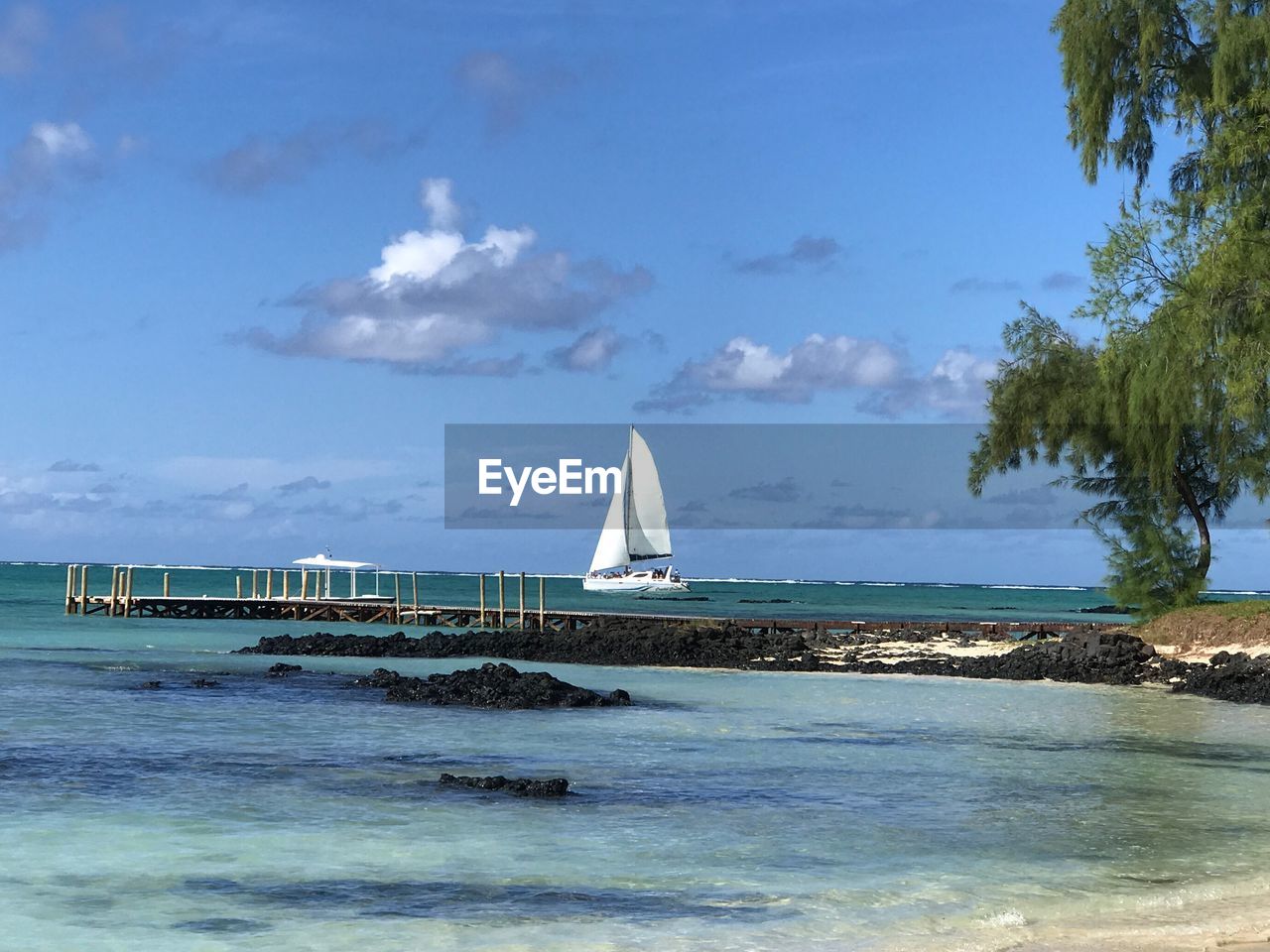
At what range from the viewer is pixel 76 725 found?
2128 centimetres

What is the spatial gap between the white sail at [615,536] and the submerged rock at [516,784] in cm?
5877

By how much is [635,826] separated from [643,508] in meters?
62.8

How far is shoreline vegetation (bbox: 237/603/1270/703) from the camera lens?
2823 cm

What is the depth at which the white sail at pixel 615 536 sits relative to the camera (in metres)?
74.8

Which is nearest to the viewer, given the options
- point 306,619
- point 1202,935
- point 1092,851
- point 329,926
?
point 1202,935

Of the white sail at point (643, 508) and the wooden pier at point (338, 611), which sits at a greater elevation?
the white sail at point (643, 508)

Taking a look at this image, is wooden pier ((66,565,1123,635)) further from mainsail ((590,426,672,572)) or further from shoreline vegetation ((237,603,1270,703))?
mainsail ((590,426,672,572))

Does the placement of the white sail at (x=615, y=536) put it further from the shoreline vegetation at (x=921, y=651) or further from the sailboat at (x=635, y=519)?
the shoreline vegetation at (x=921, y=651)

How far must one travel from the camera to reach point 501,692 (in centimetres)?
2402

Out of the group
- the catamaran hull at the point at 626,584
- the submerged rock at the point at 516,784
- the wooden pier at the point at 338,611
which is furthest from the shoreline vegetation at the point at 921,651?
the catamaran hull at the point at 626,584

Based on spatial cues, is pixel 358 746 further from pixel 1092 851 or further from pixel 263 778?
pixel 1092 851

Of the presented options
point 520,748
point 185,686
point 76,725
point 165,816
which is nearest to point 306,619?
point 185,686

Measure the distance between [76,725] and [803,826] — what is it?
1272cm

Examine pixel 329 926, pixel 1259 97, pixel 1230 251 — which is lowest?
pixel 329 926
